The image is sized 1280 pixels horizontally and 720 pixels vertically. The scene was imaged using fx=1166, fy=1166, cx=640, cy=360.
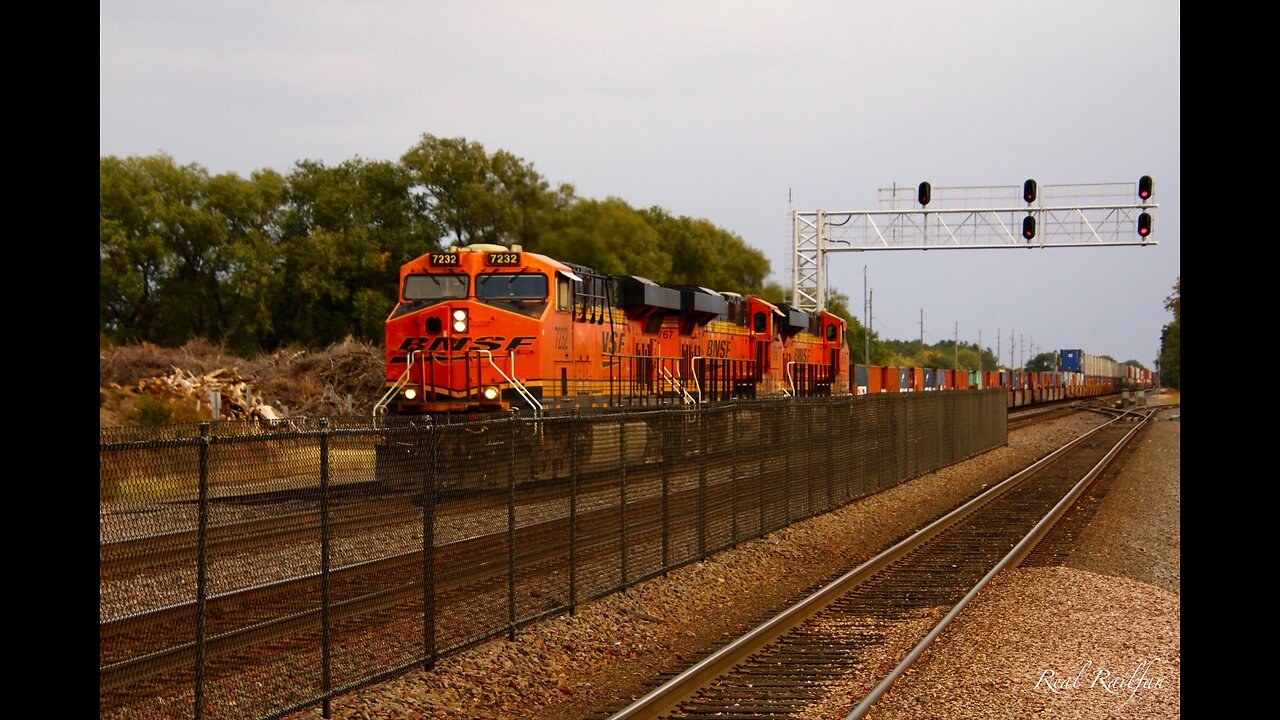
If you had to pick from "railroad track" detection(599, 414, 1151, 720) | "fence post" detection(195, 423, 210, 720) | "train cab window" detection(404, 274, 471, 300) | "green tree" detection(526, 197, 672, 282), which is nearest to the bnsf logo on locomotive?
"train cab window" detection(404, 274, 471, 300)

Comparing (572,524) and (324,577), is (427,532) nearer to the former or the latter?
(324,577)

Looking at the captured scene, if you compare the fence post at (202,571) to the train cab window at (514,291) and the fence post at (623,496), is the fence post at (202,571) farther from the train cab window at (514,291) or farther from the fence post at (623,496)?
the train cab window at (514,291)

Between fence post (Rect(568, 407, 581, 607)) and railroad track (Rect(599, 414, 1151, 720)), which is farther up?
fence post (Rect(568, 407, 581, 607))

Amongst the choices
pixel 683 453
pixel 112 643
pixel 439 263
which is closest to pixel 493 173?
pixel 439 263

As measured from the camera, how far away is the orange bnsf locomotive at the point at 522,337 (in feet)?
61.6

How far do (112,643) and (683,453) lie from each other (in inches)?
325

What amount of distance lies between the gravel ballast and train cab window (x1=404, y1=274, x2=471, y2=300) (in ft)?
22.6

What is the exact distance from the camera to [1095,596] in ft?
39.6

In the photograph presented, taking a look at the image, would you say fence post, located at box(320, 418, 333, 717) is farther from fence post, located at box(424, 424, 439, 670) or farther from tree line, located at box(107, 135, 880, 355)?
tree line, located at box(107, 135, 880, 355)

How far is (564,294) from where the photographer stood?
65.3ft

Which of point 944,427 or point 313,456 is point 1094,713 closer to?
point 313,456

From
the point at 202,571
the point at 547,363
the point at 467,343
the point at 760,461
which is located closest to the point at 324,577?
the point at 202,571

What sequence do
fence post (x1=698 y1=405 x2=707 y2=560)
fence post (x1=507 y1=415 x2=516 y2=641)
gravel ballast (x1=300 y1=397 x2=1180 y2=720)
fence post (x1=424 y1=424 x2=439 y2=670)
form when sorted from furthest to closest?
fence post (x1=698 y1=405 x2=707 y2=560) → fence post (x1=507 y1=415 x2=516 y2=641) → fence post (x1=424 y1=424 x2=439 y2=670) → gravel ballast (x1=300 y1=397 x2=1180 y2=720)

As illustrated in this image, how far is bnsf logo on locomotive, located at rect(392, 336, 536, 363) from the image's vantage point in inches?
739
